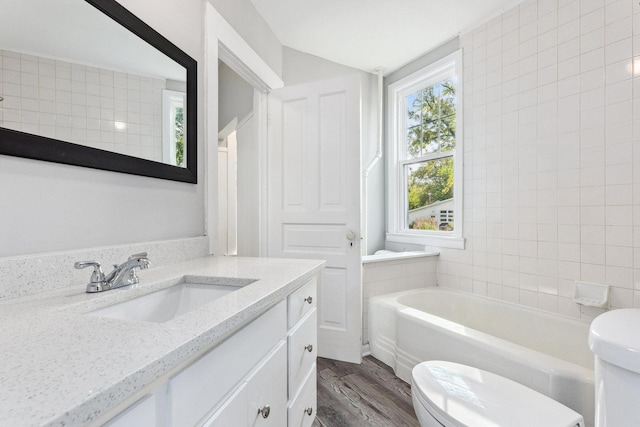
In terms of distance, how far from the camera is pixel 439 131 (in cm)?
284

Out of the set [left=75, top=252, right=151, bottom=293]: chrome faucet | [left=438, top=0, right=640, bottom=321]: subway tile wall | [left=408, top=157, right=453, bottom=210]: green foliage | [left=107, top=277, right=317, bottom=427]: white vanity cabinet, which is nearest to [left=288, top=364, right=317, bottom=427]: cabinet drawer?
[left=107, top=277, right=317, bottom=427]: white vanity cabinet

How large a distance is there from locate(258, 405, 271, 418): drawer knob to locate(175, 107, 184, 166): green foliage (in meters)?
1.02

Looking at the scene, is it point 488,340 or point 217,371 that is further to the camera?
Result: point 488,340

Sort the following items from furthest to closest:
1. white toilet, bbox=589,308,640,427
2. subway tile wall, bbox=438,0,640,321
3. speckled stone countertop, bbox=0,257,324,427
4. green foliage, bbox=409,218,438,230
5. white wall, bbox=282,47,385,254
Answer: white wall, bbox=282,47,385,254 → green foliage, bbox=409,218,438,230 → subway tile wall, bbox=438,0,640,321 → white toilet, bbox=589,308,640,427 → speckled stone countertop, bbox=0,257,324,427

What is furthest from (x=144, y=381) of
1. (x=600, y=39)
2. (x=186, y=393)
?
(x=600, y=39)

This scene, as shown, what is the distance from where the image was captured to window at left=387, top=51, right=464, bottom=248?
2.64 metres

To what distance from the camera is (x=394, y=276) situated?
8.27 feet

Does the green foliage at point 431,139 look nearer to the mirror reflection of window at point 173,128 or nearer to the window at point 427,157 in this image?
the window at point 427,157

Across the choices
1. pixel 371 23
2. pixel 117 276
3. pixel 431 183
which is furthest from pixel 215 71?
pixel 431 183

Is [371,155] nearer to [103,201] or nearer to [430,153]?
[430,153]

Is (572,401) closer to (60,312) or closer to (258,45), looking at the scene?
(60,312)

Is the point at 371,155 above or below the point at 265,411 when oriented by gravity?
above

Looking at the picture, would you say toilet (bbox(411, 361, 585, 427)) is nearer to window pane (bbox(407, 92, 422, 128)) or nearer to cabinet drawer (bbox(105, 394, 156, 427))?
cabinet drawer (bbox(105, 394, 156, 427))

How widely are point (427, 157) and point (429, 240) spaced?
0.79 m
